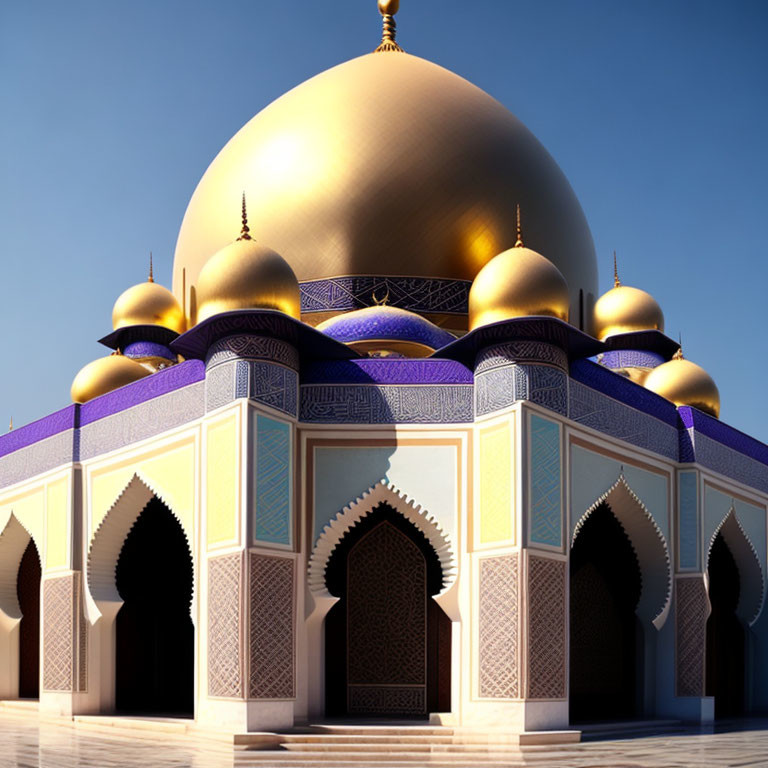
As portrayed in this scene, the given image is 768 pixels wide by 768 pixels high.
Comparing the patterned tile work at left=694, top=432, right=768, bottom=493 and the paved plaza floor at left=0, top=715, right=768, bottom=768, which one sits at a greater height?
the patterned tile work at left=694, top=432, right=768, bottom=493

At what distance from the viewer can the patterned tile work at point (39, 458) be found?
9758mm

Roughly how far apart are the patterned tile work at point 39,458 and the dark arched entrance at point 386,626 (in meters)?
2.49

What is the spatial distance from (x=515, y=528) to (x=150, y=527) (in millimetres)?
3692

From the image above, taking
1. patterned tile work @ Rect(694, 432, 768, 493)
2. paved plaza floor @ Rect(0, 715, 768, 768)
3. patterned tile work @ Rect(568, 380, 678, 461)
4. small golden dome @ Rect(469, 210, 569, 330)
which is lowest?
paved plaza floor @ Rect(0, 715, 768, 768)

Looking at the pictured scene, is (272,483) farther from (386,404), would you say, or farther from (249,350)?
(386,404)

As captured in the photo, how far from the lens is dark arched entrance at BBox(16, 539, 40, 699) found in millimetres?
11352

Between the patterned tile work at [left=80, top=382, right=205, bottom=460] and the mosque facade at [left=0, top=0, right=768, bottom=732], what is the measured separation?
0.03 metres

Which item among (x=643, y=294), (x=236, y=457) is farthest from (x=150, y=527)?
(x=643, y=294)

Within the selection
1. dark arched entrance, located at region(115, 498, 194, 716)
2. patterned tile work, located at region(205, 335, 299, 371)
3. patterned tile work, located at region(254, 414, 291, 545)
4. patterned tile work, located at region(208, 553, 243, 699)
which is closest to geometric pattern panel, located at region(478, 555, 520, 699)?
patterned tile work, located at region(254, 414, 291, 545)

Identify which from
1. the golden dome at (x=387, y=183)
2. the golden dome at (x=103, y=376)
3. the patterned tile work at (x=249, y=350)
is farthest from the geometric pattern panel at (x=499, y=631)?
the golden dome at (x=103, y=376)

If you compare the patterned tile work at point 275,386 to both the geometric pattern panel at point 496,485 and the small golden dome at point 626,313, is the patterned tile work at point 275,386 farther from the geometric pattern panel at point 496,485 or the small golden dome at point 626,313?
the small golden dome at point 626,313

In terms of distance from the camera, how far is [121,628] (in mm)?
9992

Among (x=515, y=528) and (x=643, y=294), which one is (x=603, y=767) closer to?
(x=515, y=528)

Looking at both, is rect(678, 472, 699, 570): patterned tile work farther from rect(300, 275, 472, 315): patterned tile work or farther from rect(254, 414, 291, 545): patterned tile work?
rect(254, 414, 291, 545): patterned tile work
